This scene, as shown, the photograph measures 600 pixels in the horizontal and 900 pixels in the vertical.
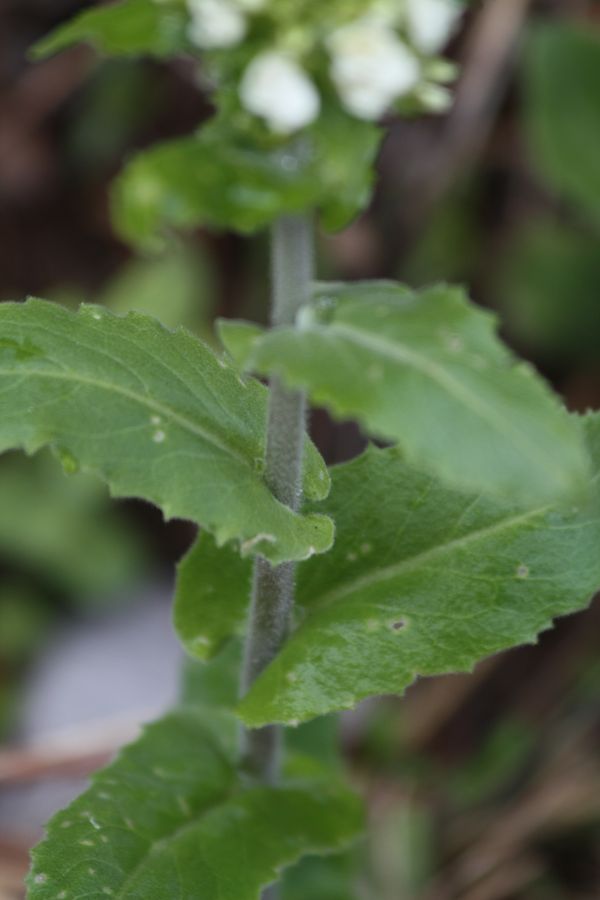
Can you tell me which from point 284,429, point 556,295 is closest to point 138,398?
point 284,429

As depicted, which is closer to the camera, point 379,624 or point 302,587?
point 379,624

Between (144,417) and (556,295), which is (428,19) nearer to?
(144,417)

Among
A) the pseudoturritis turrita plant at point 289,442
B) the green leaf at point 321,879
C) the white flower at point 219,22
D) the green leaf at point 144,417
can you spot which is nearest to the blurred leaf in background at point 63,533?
the green leaf at point 321,879

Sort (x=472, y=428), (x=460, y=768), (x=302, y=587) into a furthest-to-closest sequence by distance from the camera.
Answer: (x=460, y=768) < (x=302, y=587) < (x=472, y=428)

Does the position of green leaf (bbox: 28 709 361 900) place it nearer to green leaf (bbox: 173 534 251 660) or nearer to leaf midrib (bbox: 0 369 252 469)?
green leaf (bbox: 173 534 251 660)

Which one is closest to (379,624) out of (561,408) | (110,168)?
(561,408)

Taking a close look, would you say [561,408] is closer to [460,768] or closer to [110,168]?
[460,768]

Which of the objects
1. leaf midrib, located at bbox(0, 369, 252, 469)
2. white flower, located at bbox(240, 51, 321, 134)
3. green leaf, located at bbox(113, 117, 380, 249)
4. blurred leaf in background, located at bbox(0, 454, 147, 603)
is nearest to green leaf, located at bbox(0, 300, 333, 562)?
leaf midrib, located at bbox(0, 369, 252, 469)
